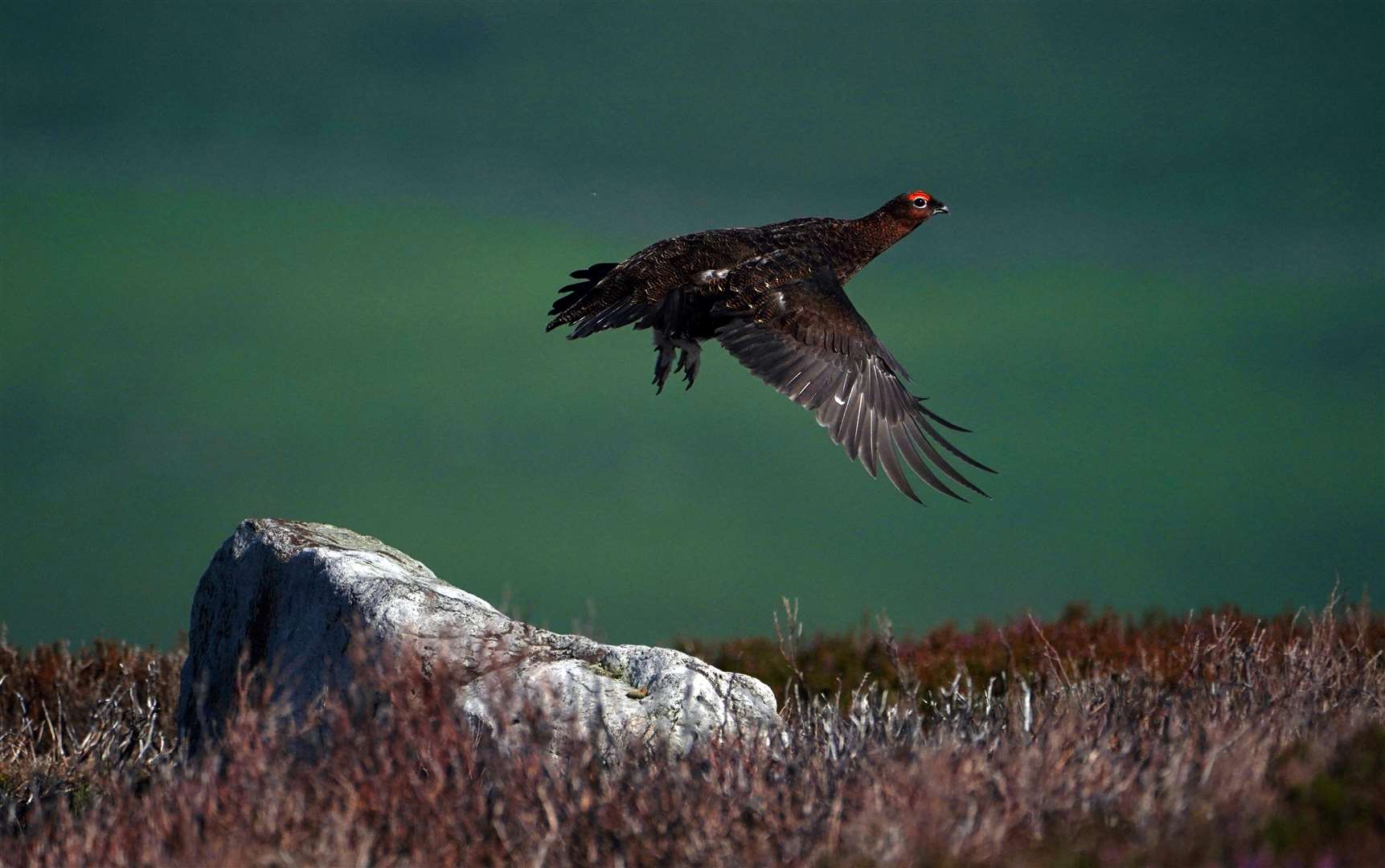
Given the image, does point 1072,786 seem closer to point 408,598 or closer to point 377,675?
point 377,675

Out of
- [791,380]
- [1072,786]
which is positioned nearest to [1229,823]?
[1072,786]

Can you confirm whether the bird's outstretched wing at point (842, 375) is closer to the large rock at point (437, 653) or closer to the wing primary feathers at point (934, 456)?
the wing primary feathers at point (934, 456)

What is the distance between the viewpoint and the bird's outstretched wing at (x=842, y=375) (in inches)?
274

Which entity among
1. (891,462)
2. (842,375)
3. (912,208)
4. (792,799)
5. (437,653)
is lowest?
(792,799)

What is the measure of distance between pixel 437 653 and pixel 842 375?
3.06 metres

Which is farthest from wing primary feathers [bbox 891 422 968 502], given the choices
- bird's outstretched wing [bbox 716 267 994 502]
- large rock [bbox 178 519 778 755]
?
large rock [bbox 178 519 778 755]

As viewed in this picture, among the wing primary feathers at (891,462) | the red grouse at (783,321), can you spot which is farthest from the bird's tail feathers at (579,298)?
the wing primary feathers at (891,462)

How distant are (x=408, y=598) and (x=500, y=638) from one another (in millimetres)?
491

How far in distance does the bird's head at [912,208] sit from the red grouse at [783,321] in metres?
0.51

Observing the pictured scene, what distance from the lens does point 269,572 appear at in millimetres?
6207

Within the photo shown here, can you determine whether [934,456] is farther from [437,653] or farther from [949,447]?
[437,653]

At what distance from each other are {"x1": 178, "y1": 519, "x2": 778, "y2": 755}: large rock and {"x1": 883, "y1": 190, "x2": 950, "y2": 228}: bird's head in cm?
441

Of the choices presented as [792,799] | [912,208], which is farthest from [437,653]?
[912,208]

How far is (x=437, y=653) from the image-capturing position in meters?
5.17
